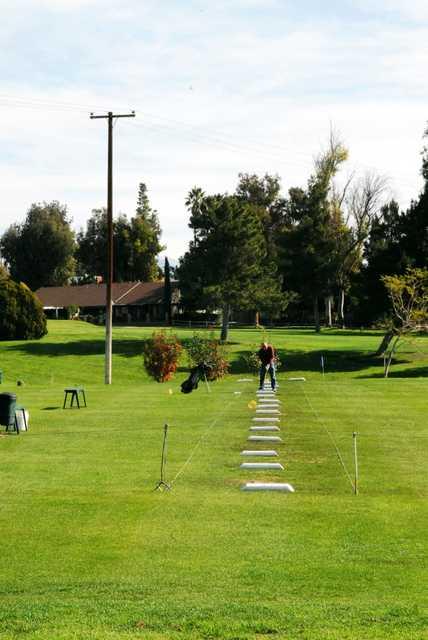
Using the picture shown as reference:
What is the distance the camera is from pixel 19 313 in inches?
2825

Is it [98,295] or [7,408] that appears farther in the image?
[98,295]

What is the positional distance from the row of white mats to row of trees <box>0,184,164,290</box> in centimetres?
10340

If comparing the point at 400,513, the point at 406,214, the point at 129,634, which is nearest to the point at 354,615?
the point at 129,634

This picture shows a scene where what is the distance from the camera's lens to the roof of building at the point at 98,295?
125188 millimetres

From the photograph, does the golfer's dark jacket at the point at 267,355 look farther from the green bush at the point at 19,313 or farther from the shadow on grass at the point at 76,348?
the green bush at the point at 19,313

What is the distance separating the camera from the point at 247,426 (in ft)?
88.0

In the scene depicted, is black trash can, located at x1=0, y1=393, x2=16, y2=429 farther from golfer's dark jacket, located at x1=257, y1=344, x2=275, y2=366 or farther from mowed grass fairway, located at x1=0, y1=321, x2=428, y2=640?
golfer's dark jacket, located at x1=257, y1=344, x2=275, y2=366

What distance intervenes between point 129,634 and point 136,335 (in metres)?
72.7

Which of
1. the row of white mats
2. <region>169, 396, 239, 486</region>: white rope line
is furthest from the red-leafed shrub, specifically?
<region>169, 396, 239, 486</region>: white rope line

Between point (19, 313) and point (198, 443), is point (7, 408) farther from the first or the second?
point (19, 313)

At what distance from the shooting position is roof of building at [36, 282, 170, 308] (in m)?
125

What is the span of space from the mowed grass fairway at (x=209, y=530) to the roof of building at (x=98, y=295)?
311 feet

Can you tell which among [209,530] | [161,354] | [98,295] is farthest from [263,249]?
[209,530]

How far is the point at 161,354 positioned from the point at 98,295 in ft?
254
